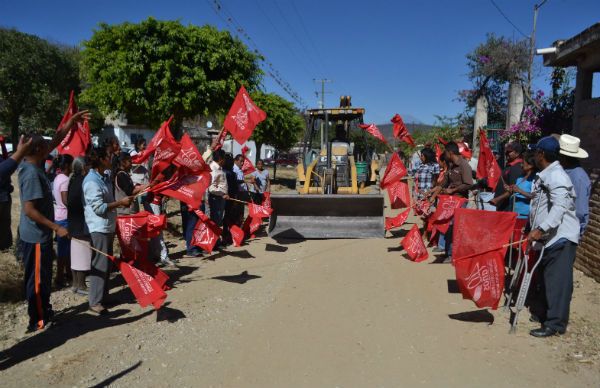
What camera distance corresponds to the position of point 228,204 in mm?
8742

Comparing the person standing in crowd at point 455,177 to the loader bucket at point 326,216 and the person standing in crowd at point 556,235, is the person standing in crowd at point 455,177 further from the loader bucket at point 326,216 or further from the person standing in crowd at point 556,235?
the person standing in crowd at point 556,235

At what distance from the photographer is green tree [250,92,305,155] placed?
78.5 feet

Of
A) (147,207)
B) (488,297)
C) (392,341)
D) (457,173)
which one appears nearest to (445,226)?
(457,173)

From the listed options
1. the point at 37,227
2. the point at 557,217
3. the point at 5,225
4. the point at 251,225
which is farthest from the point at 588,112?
the point at 5,225

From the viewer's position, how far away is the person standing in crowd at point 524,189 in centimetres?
537

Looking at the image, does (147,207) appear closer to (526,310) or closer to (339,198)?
(339,198)

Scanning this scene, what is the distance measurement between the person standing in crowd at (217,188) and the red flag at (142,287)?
11.1 ft

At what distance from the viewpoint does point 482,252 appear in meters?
4.52

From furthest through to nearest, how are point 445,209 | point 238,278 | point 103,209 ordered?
point 445,209, point 238,278, point 103,209

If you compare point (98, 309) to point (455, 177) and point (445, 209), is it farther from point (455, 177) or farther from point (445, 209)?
point (455, 177)

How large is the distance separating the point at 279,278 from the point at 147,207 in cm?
228

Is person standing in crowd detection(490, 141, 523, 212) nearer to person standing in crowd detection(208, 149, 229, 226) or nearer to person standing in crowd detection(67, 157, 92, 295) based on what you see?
person standing in crowd detection(208, 149, 229, 226)

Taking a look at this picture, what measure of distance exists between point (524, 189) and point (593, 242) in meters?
1.46

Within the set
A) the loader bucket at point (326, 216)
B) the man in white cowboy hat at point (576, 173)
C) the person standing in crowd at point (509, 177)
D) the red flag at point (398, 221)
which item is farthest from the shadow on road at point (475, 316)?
the loader bucket at point (326, 216)
